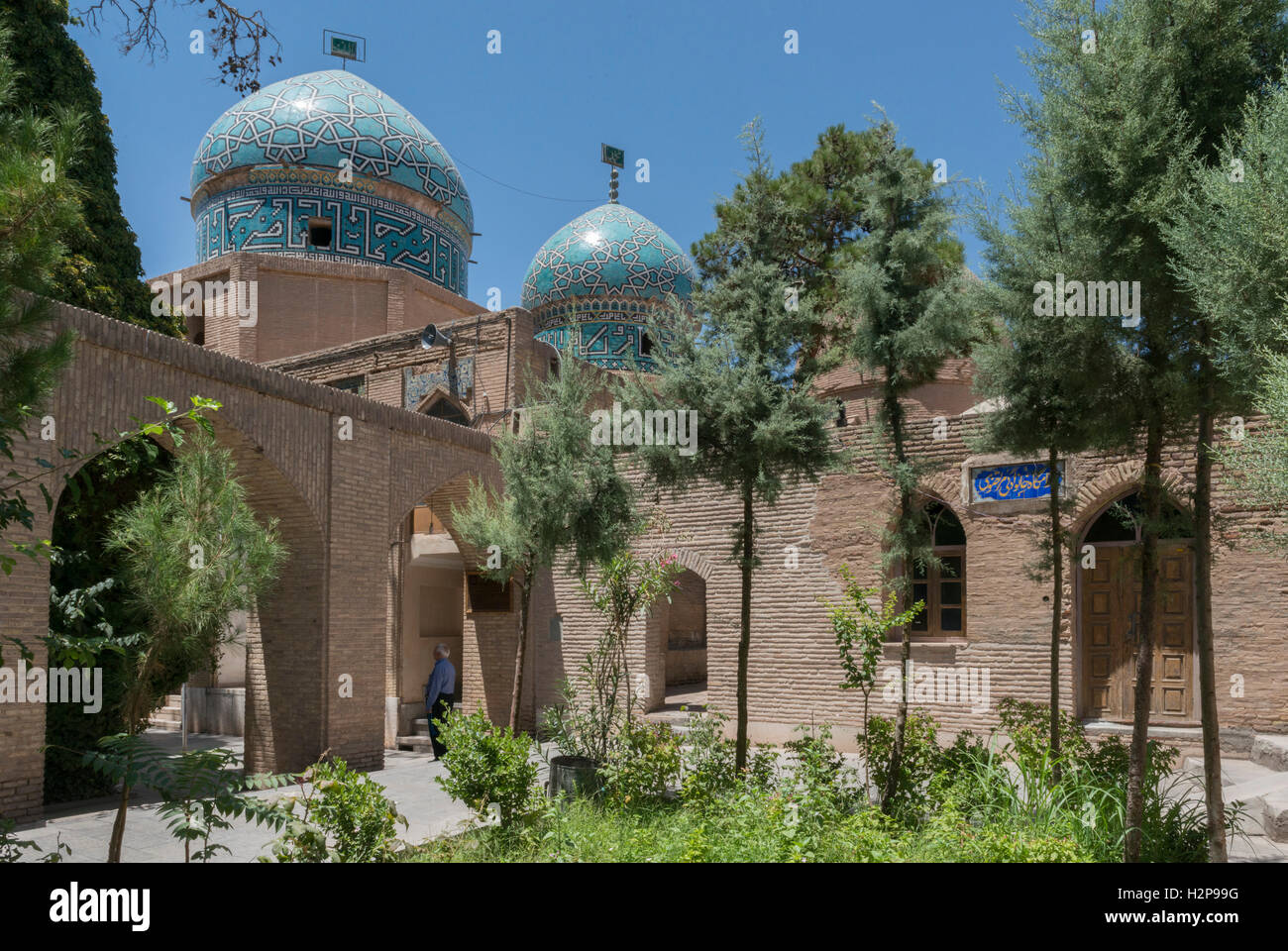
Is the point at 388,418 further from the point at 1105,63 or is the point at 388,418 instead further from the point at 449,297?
the point at 449,297

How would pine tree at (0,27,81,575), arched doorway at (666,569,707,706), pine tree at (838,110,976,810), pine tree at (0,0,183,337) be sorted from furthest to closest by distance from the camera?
arched doorway at (666,569,707,706) < pine tree at (0,0,183,337) < pine tree at (838,110,976,810) < pine tree at (0,27,81,575)

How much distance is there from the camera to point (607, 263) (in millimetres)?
22219

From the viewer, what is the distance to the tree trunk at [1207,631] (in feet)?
14.7

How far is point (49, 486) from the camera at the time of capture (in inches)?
287

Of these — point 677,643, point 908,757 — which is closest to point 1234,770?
point 908,757

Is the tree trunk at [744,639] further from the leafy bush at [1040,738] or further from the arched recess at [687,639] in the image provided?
the arched recess at [687,639]

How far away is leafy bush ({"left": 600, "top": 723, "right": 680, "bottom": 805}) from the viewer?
657cm

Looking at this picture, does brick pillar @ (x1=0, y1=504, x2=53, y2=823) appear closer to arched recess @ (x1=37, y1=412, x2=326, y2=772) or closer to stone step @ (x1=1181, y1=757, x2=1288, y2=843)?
arched recess @ (x1=37, y1=412, x2=326, y2=772)

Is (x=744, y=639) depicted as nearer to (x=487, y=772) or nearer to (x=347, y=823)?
(x=487, y=772)

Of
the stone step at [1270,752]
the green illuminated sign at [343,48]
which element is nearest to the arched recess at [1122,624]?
the stone step at [1270,752]

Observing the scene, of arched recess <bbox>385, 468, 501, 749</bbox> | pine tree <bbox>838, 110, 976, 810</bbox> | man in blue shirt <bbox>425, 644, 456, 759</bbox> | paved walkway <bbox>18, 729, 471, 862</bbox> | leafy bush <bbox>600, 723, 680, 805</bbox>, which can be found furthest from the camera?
arched recess <bbox>385, 468, 501, 749</bbox>

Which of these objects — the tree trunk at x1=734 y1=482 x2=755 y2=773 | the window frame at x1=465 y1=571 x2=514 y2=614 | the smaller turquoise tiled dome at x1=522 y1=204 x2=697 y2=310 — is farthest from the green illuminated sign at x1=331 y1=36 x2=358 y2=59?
the tree trunk at x1=734 y1=482 x2=755 y2=773

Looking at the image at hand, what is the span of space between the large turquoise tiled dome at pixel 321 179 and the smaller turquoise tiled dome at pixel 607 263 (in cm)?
314

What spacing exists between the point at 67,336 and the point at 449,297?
1818 centimetres
